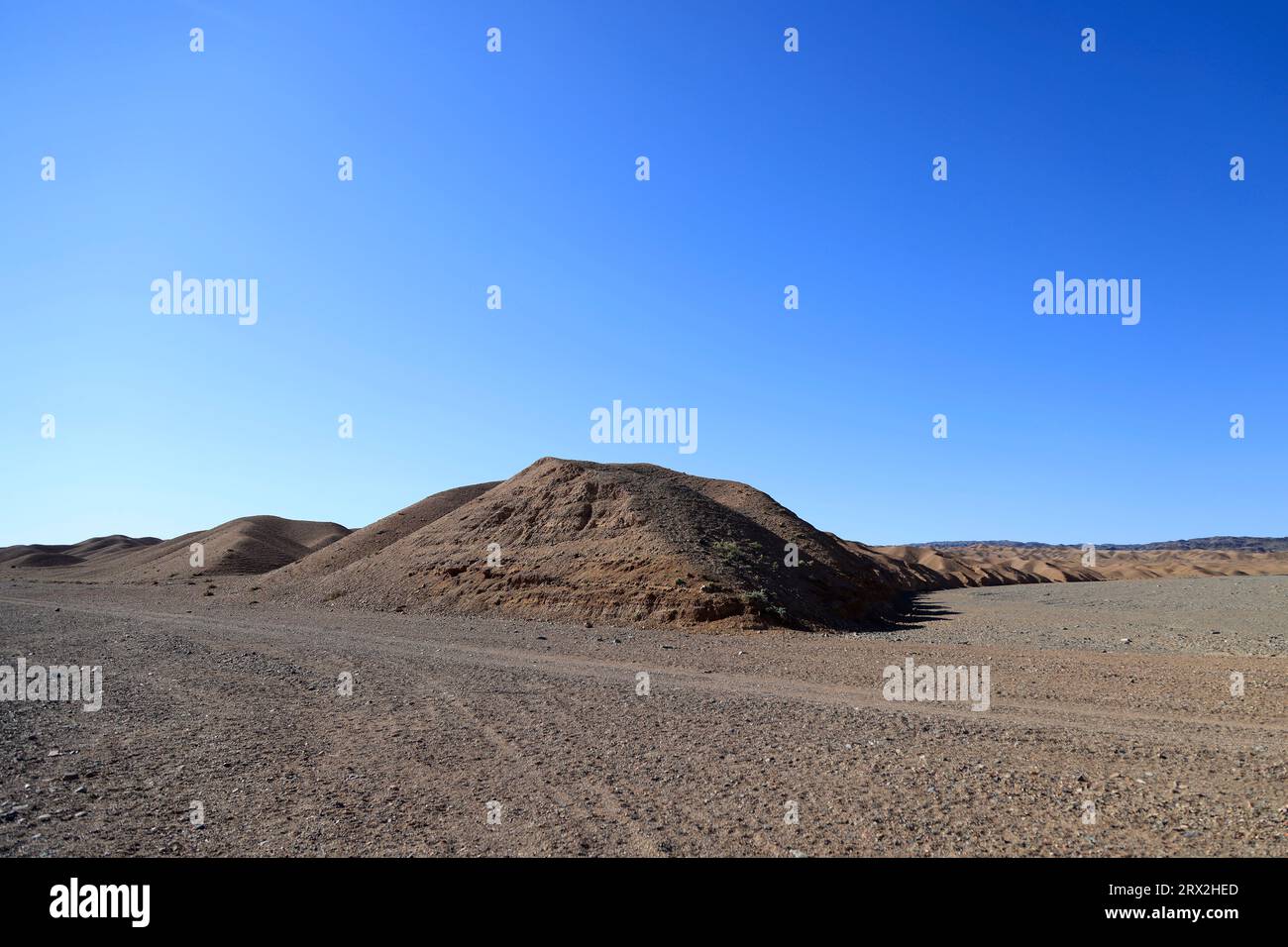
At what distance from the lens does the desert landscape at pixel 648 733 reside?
252 inches

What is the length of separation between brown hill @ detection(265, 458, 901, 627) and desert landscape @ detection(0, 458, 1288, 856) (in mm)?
284

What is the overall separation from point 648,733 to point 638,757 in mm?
1233

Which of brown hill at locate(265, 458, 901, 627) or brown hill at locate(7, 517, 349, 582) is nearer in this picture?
brown hill at locate(265, 458, 901, 627)

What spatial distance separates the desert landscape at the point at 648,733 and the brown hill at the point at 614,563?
28cm

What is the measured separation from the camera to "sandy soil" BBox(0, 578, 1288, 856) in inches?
248

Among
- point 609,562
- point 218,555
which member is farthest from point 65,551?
point 609,562

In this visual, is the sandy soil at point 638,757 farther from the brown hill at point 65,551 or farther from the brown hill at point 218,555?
the brown hill at point 65,551

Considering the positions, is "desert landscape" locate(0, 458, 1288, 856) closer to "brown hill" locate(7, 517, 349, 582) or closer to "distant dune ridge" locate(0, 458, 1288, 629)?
"distant dune ridge" locate(0, 458, 1288, 629)

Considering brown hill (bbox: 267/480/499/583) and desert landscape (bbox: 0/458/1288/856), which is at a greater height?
brown hill (bbox: 267/480/499/583)

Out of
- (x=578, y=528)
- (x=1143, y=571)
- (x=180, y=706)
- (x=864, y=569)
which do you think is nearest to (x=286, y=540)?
(x=578, y=528)

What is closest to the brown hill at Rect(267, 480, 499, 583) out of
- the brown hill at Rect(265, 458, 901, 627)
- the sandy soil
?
the brown hill at Rect(265, 458, 901, 627)
